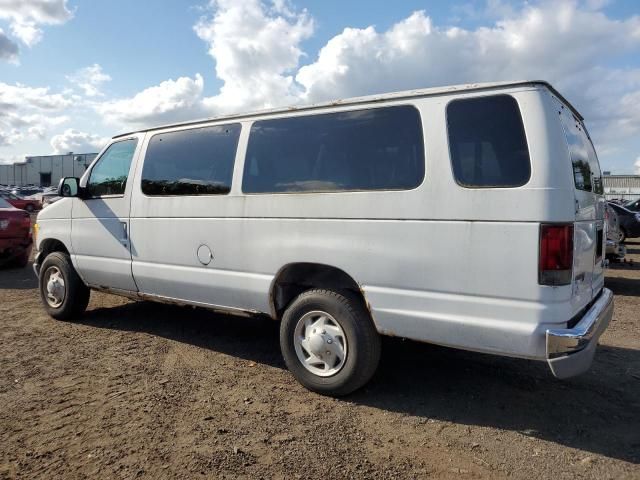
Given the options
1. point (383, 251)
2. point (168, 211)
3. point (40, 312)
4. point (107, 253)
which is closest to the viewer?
point (383, 251)

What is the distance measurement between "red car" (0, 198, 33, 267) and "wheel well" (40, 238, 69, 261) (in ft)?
13.1

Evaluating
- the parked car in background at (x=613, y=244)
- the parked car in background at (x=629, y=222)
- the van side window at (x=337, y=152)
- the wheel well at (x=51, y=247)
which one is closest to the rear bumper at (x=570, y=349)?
the van side window at (x=337, y=152)

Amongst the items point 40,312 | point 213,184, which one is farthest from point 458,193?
point 40,312

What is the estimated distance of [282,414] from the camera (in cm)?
350

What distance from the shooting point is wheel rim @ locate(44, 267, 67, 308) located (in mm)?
5782

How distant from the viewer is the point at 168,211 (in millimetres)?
4613

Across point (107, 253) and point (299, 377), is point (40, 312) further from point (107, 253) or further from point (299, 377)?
point (299, 377)

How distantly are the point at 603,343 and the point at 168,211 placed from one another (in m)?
4.65

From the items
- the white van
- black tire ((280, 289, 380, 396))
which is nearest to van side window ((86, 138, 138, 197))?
the white van

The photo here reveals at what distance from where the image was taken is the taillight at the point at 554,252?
2859 millimetres

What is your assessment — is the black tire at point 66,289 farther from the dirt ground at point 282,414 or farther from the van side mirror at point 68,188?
the van side mirror at point 68,188

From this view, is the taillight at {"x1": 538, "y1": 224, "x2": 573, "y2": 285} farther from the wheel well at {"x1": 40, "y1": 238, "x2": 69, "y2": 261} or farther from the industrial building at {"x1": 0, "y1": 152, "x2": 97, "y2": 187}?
the industrial building at {"x1": 0, "y1": 152, "x2": 97, "y2": 187}

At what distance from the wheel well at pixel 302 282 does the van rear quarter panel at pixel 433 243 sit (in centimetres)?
8

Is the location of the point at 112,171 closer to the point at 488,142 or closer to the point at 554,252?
the point at 488,142
